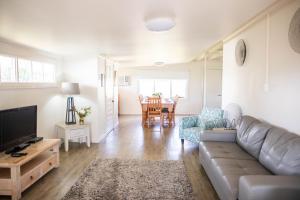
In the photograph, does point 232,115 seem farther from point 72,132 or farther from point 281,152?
point 72,132

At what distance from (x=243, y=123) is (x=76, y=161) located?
2.79 meters

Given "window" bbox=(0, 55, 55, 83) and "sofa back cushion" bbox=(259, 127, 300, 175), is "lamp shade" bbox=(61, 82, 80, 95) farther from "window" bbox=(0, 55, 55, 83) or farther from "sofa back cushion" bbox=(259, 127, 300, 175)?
"sofa back cushion" bbox=(259, 127, 300, 175)

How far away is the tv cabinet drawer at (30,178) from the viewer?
8.87 feet

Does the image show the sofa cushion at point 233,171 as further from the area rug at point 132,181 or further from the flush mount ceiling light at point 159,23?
the flush mount ceiling light at point 159,23

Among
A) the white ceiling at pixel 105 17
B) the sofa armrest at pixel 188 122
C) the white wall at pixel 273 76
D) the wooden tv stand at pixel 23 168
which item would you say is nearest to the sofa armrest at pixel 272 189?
the white wall at pixel 273 76

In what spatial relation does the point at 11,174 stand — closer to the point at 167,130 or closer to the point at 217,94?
the point at 167,130

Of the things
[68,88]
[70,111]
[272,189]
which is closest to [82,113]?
[70,111]

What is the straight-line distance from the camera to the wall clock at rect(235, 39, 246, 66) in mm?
3782

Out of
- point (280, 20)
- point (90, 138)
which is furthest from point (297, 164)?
point (90, 138)

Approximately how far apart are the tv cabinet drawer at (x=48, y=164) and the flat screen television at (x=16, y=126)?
0.43m

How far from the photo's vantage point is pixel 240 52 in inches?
154

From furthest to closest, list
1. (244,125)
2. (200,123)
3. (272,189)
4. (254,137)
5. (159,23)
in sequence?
1. (200,123)
2. (244,125)
3. (254,137)
4. (159,23)
5. (272,189)

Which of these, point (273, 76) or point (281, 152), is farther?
point (273, 76)

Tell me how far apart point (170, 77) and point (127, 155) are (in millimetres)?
5834
